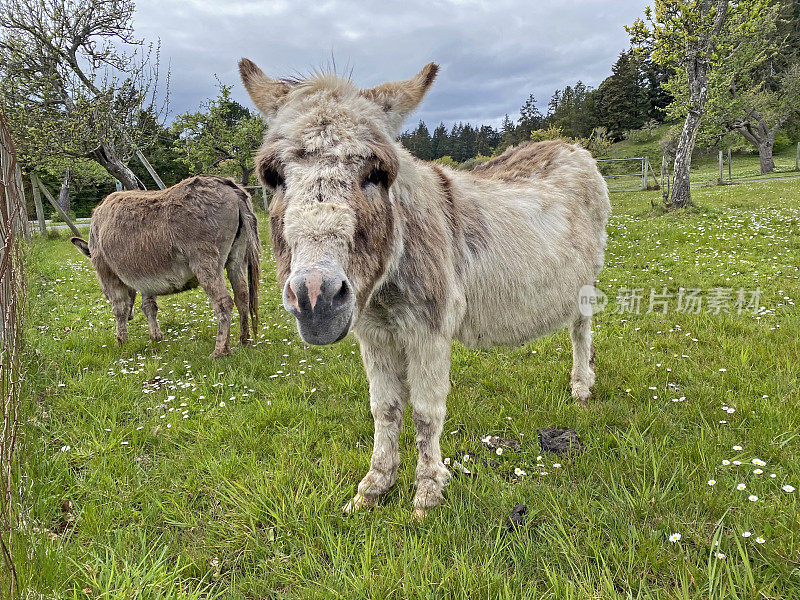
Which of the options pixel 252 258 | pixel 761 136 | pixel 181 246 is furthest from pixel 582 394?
pixel 761 136

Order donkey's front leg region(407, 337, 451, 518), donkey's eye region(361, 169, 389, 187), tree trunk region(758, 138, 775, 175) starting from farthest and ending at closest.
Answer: tree trunk region(758, 138, 775, 175) < donkey's front leg region(407, 337, 451, 518) < donkey's eye region(361, 169, 389, 187)

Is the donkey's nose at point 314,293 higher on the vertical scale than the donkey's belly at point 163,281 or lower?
higher

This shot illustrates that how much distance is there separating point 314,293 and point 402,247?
73cm

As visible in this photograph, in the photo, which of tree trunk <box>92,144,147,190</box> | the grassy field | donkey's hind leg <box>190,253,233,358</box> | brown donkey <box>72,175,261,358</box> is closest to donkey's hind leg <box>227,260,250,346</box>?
brown donkey <box>72,175,261,358</box>

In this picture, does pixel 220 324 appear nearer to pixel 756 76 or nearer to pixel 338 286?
pixel 338 286

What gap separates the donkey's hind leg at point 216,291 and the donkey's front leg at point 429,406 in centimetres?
341

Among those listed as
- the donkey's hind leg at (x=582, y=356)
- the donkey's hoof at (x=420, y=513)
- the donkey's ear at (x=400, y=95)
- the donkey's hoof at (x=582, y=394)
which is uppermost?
the donkey's ear at (x=400, y=95)

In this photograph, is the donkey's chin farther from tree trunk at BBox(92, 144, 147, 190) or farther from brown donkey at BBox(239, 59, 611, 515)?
tree trunk at BBox(92, 144, 147, 190)

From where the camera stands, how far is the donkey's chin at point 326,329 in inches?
59.2

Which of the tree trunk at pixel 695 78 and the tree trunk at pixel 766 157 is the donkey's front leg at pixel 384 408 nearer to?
the tree trunk at pixel 695 78

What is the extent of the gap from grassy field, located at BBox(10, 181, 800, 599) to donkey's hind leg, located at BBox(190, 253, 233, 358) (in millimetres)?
294

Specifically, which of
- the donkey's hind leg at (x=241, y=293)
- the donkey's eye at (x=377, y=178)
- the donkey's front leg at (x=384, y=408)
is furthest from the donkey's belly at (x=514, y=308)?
the donkey's hind leg at (x=241, y=293)

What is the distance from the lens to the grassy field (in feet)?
6.11

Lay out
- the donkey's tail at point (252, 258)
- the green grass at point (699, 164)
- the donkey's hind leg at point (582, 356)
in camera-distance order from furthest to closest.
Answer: the green grass at point (699, 164)
the donkey's tail at point (252, 258)
the donkey's hind leg at point (582, 356)
